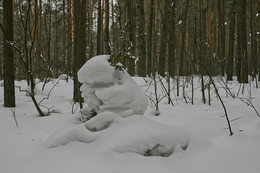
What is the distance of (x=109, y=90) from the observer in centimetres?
210

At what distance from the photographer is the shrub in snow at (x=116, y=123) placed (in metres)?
1.67

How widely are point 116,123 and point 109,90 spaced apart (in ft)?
1.21

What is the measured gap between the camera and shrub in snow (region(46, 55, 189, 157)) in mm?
1667

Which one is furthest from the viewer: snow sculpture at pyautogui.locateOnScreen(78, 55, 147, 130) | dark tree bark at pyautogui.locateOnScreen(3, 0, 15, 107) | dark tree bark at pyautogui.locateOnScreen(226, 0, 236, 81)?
dark tree bark at pyautogui.locateOnScreen(226, 0, 236, 81)

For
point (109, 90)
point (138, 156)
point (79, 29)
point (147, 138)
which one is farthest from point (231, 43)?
point (138, 156)

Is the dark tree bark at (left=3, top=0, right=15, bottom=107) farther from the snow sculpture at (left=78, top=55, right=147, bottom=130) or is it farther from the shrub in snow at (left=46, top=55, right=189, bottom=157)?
the snow sculpture at (left=78, top=55, right=147, bottom=130)

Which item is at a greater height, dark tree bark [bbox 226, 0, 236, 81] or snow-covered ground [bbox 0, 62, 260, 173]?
dark tree bark [bbox 226, 0, 236, 81]

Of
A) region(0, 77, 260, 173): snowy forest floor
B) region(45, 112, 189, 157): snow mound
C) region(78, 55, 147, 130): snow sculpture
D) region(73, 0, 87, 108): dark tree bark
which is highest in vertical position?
region(73, 0, 87, 108): dark tree bark

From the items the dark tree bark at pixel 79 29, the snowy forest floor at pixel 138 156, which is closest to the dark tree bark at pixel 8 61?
the dark tree bark at pixel 79 29

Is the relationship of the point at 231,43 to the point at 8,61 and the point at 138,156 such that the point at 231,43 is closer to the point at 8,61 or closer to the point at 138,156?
the point at 8,61

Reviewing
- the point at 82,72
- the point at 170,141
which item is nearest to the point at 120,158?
the point at 170,141

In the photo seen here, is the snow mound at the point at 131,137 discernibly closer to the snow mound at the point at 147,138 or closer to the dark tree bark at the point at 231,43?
the snow mound at the point at 147,138

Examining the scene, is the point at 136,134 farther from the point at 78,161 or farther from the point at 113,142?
the point at 78,161

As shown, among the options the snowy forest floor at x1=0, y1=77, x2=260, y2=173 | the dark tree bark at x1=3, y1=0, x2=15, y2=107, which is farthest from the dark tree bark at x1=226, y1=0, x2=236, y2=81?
the dark tree bark at x1=3, y1=0, x2=15, y2=107
